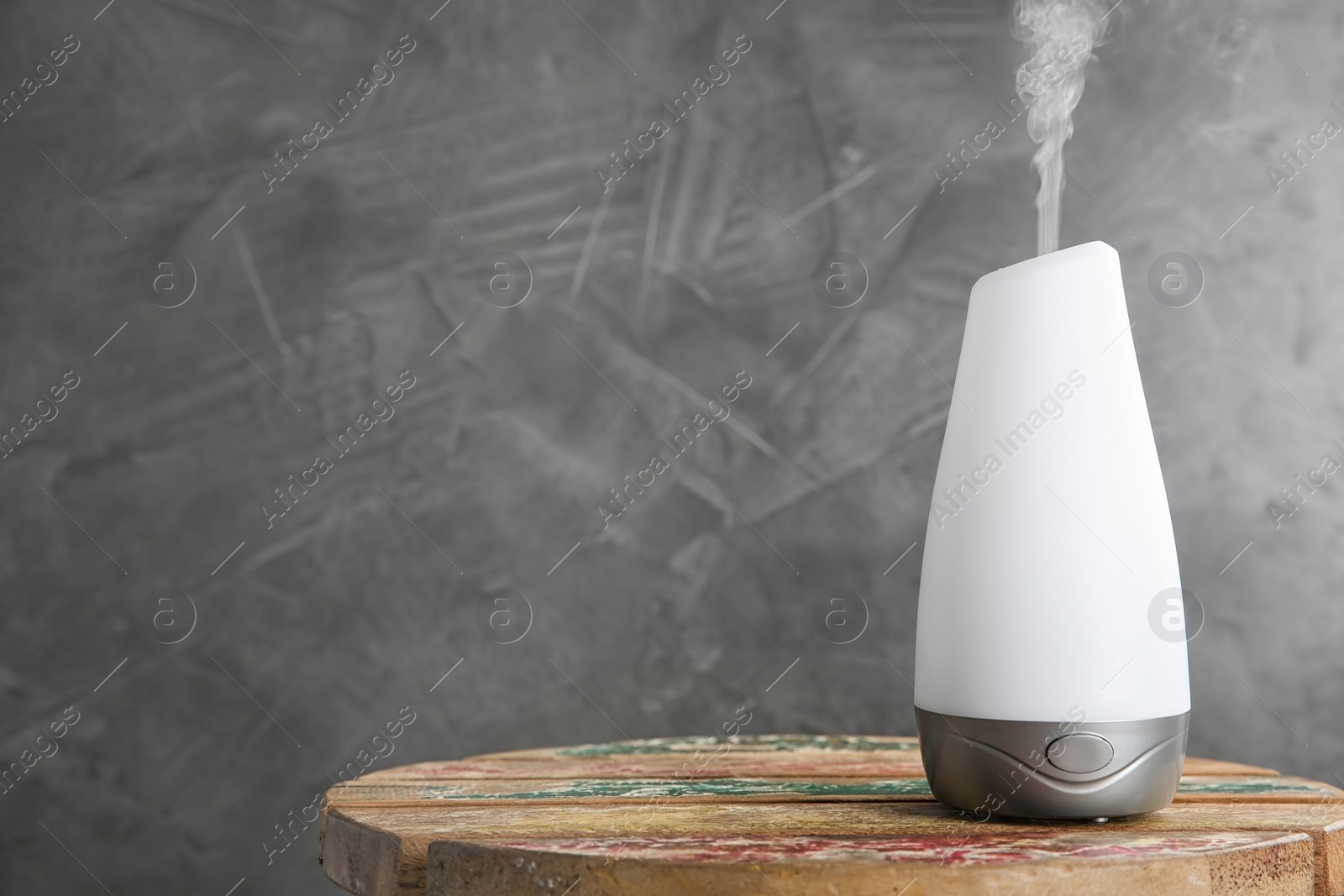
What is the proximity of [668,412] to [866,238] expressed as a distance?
0.46 metres

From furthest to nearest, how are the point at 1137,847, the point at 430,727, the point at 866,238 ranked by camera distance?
the point at 866,238 → the point at 430,727 → the point at 1137,847

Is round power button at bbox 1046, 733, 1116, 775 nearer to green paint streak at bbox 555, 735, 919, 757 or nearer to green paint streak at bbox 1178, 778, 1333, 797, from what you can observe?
green paint streak at bbox 1178, 778, 1333, 797

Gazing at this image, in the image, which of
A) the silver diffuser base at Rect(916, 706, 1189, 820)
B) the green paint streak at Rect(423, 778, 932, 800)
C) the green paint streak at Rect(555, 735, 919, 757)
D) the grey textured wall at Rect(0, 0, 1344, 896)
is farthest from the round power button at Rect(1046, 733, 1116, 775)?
the grey textured wall at Rect(0, 0, 1344, 896)

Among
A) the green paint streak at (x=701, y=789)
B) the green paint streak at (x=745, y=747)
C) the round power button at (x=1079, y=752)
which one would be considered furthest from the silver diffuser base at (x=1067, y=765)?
the green paint streak at (x=745, y=747)

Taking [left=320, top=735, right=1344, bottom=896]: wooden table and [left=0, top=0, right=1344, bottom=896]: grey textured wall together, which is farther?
[left=0, top=0, right=1344, bottom=896]: grey textured wall

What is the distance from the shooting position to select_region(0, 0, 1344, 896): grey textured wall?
1.63 m

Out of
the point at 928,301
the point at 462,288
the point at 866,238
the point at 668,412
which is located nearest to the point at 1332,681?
the point at 928,301

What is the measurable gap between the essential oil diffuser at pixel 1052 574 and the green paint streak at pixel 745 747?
442mm

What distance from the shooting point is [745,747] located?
1109 millimetres

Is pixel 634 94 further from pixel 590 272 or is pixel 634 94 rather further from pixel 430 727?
pixel 430 727

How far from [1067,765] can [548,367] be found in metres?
1.25

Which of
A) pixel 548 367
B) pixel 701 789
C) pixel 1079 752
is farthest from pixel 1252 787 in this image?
pixel 548 367

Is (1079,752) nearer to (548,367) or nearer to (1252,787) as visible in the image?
(1252,787)

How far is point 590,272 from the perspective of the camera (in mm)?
1729
